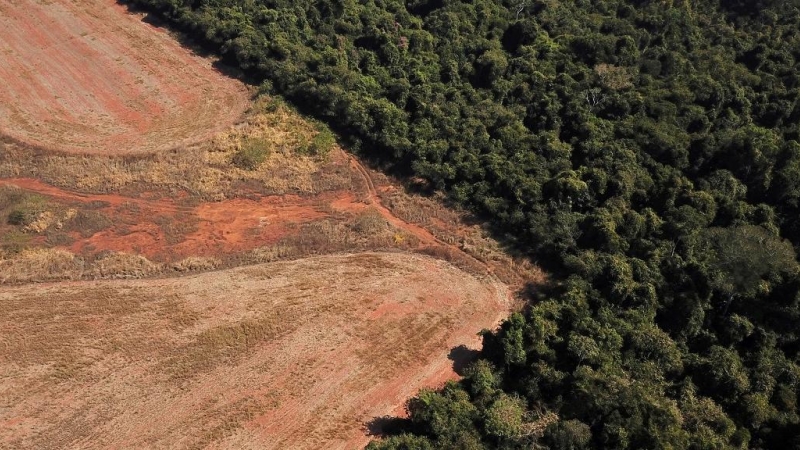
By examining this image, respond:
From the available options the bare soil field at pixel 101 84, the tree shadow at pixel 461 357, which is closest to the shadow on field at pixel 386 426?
the tree shadow at pixel 461 357

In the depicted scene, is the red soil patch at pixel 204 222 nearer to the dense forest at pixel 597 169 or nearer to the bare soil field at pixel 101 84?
the dense forest at pixel 597 169

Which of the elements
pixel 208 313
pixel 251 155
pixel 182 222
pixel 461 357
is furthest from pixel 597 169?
pixel 182 222

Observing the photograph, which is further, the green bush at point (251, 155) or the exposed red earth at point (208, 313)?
the green bush at point (251, 155)

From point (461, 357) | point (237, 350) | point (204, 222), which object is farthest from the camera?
point (204, 222)

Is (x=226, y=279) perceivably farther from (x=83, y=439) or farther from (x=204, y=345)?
(x=83, y=439)

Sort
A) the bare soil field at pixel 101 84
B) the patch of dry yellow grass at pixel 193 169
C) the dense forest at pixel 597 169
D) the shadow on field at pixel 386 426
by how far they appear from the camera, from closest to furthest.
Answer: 1. the dense forest at pixel 597 169
2. the shadow on field at pixel 386 426
3. the patch of dry yellow grass at pixel 193 169
4. the bare soil field at pixel 101 84

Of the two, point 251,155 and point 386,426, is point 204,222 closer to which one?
point 251,155
